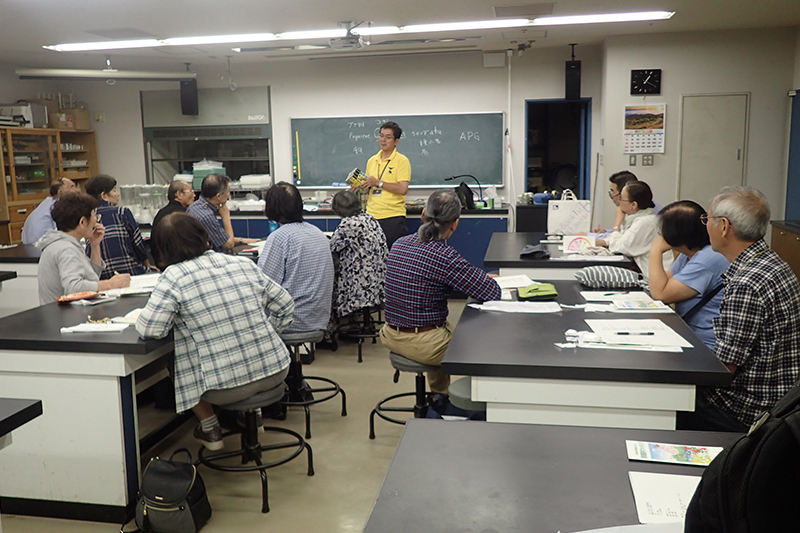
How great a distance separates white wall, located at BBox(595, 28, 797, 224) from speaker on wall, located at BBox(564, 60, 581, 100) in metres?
0.41

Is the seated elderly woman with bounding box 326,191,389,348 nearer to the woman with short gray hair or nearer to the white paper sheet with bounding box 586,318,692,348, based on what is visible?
the woman with short gray hair

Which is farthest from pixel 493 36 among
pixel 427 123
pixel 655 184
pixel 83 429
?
pixel 83 429

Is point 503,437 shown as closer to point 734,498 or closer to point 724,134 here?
point 734,498

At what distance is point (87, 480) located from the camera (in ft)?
8.40

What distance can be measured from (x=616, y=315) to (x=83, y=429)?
2.14 meters

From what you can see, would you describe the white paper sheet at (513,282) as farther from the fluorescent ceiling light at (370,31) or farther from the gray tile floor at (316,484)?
the fluorescent ceiling light at (370,31)

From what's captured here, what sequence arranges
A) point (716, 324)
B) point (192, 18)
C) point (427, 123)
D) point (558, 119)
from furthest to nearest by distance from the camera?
point (558, 119) → point (427, 123) → point (192, 18) → point (716, 324)

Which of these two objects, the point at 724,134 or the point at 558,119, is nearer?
the point at 724,134

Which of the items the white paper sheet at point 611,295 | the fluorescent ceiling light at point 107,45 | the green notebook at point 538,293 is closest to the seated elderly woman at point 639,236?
the white paper sheet at point 611,295

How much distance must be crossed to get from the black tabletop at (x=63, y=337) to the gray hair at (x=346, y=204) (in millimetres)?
1953

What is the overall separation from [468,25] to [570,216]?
205cm

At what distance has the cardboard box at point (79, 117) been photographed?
318 inches

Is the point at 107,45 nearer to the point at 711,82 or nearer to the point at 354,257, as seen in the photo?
the point at 354,257

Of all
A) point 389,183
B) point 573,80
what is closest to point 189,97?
point 389,183
